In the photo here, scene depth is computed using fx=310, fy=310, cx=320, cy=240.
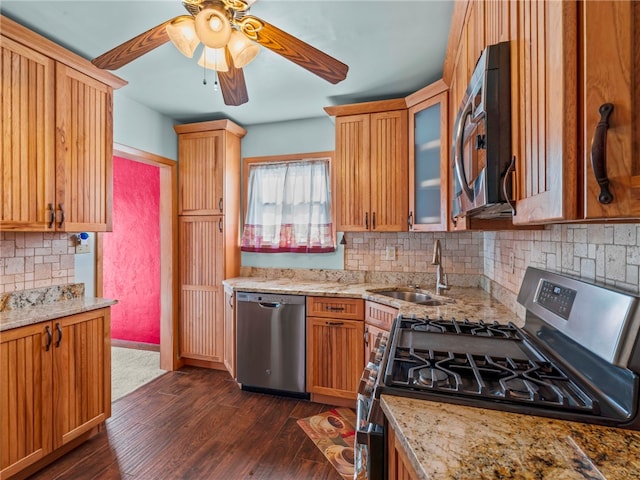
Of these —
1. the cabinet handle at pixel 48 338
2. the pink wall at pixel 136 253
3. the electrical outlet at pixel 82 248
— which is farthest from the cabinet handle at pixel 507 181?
the pink wall at pixel 136 253

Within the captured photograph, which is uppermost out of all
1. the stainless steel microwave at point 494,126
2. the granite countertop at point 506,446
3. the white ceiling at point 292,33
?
the white ceiling at point 292,33

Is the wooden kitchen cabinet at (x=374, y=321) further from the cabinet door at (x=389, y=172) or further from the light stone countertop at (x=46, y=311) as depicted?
the light stone countertop at (x=46, y=311)

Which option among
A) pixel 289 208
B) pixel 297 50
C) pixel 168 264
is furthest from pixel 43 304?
pixel 297 50

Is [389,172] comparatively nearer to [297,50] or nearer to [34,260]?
[297,50]

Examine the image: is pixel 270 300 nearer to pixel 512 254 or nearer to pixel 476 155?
pixel 512 254

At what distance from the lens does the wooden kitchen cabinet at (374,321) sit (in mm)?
2186

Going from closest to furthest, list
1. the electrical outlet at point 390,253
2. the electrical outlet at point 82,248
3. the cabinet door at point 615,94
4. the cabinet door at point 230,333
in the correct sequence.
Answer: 1. the cabinet door at point 615,94
2. the electrical outlet at point 82,248
3. the cabinet door at point 230,333
4. the electrical outlet at point 390,253

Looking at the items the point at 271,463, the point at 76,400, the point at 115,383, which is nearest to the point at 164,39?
the point at 76,400

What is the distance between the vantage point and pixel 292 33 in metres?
1.85

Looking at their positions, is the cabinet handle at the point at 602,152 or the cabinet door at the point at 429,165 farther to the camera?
the cabinet door at the point at 429,165

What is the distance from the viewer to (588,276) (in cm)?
103

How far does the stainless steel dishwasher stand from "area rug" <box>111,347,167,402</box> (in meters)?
1.01

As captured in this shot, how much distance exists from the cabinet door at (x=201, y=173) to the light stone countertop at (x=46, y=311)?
1.29 m

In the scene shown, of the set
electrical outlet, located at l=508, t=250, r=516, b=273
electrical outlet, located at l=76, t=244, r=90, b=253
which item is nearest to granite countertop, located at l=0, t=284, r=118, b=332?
electrical outlet, located at l=76, t=244, r=90, b=253
